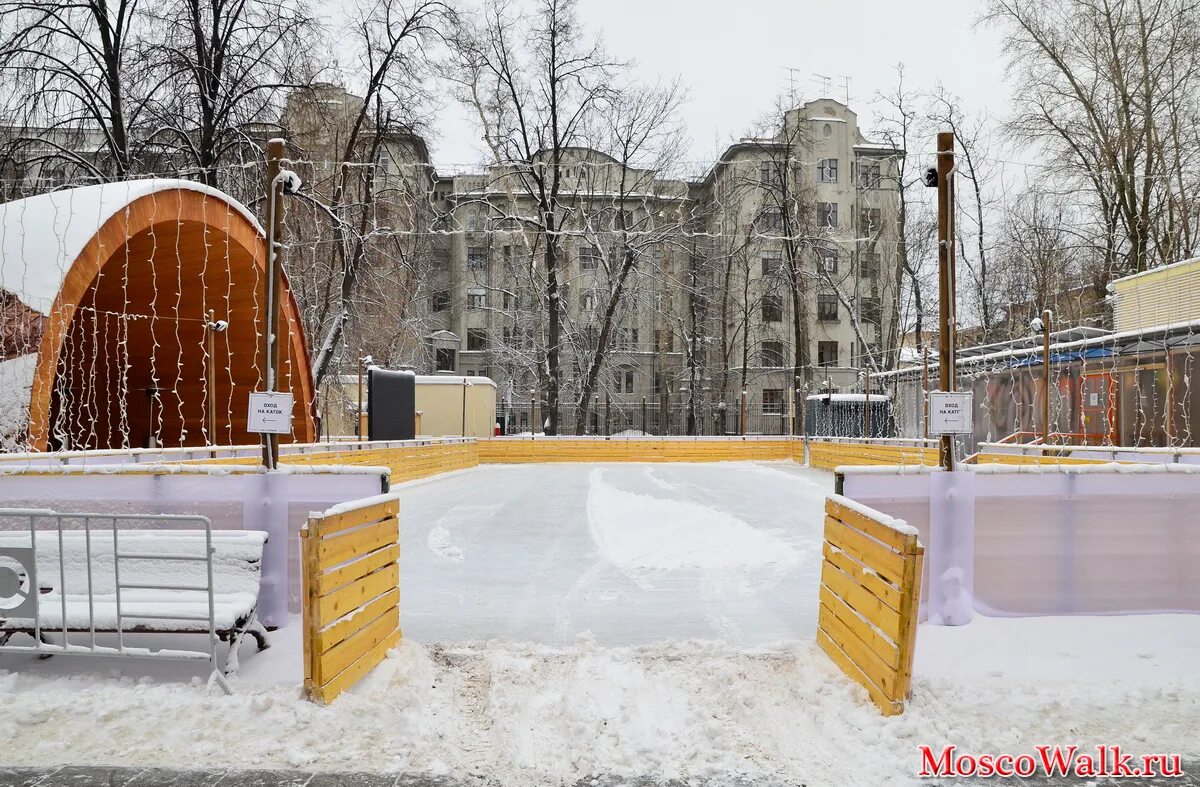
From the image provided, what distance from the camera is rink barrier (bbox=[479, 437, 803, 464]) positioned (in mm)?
28047

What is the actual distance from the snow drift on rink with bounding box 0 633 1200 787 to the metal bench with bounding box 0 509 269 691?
278 mm

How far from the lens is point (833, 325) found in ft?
157

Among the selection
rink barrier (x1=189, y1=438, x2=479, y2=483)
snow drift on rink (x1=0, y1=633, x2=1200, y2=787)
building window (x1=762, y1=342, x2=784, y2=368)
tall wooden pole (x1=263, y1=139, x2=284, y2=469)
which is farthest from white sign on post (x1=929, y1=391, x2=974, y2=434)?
building window (x1=762, y1=342, x2=784, y2=368)

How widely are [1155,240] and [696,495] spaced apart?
1853 centimetres

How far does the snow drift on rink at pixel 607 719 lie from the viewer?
3861 millimetres

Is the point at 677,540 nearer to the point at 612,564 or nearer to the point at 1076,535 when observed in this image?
the point at 612,564

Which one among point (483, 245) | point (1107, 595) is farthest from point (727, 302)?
point (1107, 595)

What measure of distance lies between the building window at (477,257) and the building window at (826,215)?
16769mm

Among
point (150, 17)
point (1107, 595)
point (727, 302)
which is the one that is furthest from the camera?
point (727, 302)

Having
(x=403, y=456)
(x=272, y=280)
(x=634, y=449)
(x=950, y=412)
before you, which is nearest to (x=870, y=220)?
(x=634, y=449)

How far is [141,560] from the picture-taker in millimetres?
5020

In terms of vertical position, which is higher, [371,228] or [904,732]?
[371,228]

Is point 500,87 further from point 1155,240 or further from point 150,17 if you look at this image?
point 1155,240

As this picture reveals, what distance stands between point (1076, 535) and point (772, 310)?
40.3 metres
